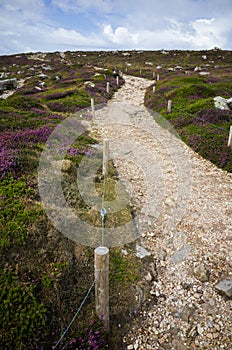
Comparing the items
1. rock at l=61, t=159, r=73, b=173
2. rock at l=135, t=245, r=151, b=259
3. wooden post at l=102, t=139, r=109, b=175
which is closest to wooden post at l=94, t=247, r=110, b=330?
rock at l=135, t=245, r=151, b=259

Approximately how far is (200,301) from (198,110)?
16.8m

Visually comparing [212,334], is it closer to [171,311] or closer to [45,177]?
[171,311]

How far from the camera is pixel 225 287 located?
20.5ft

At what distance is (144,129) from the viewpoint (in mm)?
19578

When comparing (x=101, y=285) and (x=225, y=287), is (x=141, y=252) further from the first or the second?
(x=101, y=285)

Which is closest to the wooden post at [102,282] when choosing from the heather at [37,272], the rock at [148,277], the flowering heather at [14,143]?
the heather at [37,272]

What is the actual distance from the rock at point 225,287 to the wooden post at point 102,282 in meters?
3.10

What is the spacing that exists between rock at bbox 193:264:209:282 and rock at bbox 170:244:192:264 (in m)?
0.57

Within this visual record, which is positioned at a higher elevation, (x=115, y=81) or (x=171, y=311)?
(x=115, y=81)

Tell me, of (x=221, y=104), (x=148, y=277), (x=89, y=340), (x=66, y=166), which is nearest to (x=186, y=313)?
(x=148, y=277)

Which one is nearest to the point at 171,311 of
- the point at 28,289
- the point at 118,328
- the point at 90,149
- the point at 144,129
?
the point at 118,328

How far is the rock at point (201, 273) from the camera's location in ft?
21.6

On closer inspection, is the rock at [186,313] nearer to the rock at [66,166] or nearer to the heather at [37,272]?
the heather at [37,272]

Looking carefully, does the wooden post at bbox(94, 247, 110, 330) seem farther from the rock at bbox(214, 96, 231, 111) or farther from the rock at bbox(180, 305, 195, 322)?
the rock at bbox(214, 96, 231, 111)
